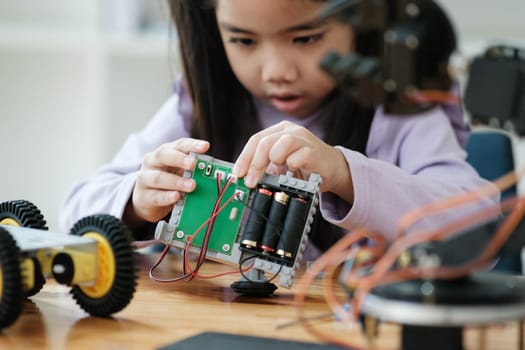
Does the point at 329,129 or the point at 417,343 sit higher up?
the point at 329,129

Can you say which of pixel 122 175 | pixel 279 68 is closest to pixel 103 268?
pixel 279 68

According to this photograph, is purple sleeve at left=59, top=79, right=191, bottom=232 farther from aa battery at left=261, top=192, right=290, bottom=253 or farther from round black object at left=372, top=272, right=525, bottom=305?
round black object at left=372, top=272, right=525, bottom=305

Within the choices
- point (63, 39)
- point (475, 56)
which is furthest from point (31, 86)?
point (475, 56)

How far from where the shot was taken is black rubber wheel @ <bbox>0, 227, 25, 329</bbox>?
74 centimetres

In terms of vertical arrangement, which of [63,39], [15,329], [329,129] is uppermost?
[63,39]

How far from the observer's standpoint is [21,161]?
8.81 feet

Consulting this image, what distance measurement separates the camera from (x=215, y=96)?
149 centimetres

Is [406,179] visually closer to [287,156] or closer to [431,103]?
[287,156]

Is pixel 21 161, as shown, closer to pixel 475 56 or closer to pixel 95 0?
pixel 95 0

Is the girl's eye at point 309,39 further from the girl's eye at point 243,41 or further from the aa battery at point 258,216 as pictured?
the aa battery at point 258,216

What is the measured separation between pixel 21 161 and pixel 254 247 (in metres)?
1.90

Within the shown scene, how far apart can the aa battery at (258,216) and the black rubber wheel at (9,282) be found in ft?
0.93

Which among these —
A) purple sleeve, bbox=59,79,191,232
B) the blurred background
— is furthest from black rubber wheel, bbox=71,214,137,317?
the blurred background

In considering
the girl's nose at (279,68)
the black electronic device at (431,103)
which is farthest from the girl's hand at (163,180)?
the black electronic device at (431,103)
